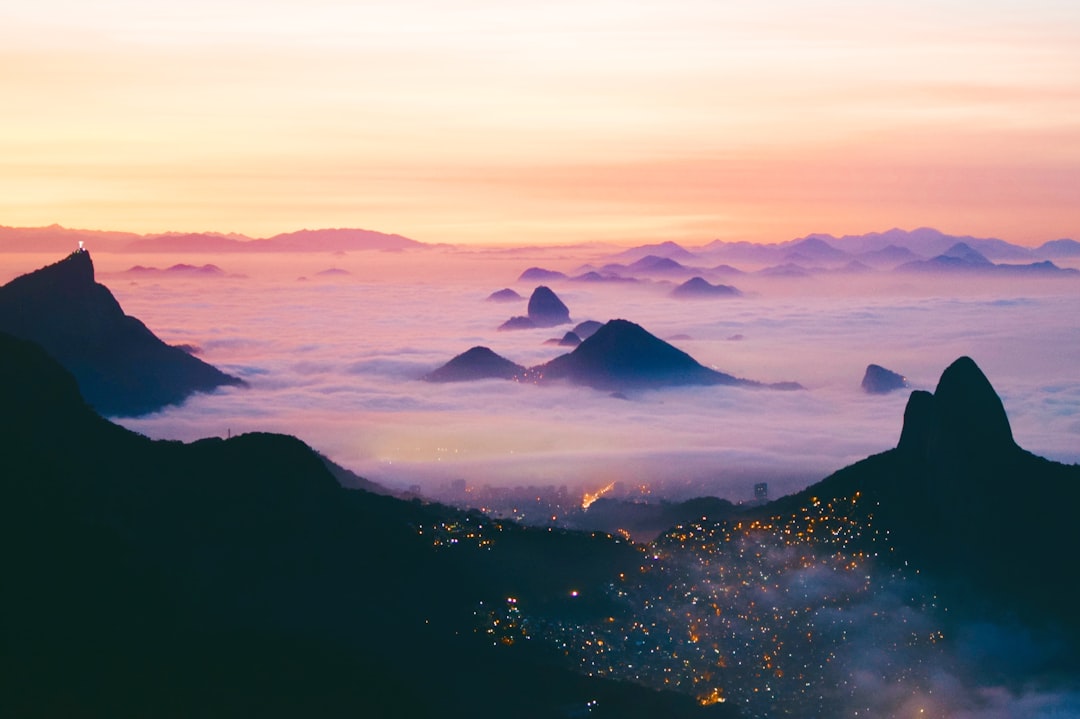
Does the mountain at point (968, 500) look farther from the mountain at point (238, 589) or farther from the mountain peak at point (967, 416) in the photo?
the mountain at point (238, 589)

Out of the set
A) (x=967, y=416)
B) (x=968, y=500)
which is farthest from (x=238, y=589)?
(x=967, y=416)

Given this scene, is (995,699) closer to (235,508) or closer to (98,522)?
(235,508)

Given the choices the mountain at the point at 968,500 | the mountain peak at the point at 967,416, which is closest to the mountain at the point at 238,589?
the mountain at the point at 968,500

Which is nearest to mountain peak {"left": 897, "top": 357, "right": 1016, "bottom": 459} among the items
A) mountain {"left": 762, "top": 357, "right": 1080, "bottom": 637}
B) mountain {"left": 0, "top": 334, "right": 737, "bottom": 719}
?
mountain {"left": 762, "top": 357, "right": 1080, "bottom": 637}

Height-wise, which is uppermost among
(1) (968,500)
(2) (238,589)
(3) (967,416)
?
(3) (967,416)

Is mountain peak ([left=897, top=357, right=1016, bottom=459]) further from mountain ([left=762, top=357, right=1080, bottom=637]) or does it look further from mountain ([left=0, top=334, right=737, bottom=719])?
mountain ([left=0, top=334, right=737, bottom=719])

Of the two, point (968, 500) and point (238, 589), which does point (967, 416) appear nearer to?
point (968, 500)

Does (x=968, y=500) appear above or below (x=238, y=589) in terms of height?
above
